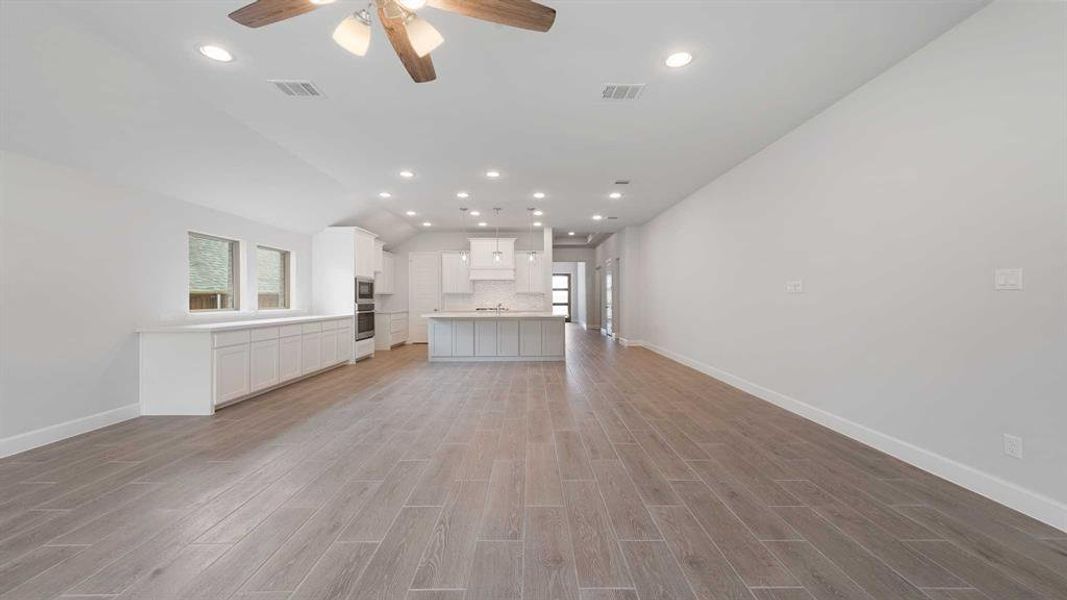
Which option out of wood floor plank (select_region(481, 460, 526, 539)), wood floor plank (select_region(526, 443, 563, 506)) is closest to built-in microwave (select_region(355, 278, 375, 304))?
wood floor plank (select_region(526, 443, 563, 506))

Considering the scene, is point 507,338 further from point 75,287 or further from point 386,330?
point 75,287

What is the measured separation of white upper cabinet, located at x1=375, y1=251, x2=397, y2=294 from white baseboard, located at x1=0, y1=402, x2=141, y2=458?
5014mm

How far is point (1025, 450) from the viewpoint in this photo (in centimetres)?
217

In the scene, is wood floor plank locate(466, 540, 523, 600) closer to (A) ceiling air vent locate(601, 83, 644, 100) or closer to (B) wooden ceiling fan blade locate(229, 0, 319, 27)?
→ (B) wooden ceiling fan blade locate(229, 0, 319, 27)

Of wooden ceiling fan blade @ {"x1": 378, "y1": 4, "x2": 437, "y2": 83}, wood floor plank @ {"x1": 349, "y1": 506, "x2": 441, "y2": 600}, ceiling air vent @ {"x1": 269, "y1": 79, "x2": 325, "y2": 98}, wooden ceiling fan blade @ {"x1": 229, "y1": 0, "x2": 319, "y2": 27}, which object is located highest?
ceiling air vent @ {"x1": 269, "y1": 79, "x2": 325, "y2": 98}

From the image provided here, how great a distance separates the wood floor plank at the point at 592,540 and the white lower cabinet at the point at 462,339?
201 inches

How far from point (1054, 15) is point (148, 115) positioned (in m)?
5.89

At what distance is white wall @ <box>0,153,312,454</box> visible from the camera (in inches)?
118

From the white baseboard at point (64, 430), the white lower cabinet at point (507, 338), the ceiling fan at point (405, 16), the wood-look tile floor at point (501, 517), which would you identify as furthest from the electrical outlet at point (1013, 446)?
the white baseboard at point (64, 430)

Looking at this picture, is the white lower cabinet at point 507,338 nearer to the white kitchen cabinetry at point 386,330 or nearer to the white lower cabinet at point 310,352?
the white lower cabinet at point 310,352

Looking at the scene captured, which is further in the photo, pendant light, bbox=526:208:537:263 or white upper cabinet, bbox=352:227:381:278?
pendant light, bbox=526:208:537:263

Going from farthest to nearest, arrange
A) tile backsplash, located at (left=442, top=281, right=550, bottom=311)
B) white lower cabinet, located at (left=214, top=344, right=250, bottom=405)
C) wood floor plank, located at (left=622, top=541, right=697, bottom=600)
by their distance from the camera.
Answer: tile backsplash, located at (left=442, top=281, right=550, bottom=311) → white lower cabinet, located at (left=214, top=344, right=250, bottom=405) → wood floor plank, located at (left=622, top=541, right=697, bottom=600)

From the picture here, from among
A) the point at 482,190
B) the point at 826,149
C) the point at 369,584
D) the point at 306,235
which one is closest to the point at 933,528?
the point at 369,584

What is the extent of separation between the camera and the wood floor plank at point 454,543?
1.64 meters
